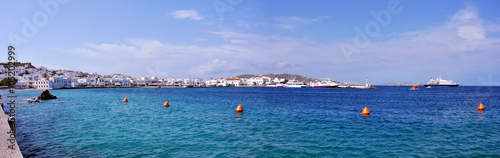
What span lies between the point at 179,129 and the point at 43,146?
29.2 ft

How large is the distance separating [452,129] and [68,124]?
108 feet

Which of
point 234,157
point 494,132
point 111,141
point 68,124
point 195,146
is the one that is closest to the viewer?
point 234,157

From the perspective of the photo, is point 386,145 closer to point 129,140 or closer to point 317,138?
point 317,138

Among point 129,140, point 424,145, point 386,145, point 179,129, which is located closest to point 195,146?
point 129,140

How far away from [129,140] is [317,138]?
12.4m

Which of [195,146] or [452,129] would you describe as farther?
[452,129]

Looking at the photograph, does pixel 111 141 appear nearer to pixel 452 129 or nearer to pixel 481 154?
pixel 481 154

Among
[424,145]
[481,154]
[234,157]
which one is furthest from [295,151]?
[481,154]

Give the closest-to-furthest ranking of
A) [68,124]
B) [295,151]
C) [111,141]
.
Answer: [295,151] → [111,141] → [68,124]

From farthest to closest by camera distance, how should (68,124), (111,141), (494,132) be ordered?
(68,124) → (494,132) → (111,141)

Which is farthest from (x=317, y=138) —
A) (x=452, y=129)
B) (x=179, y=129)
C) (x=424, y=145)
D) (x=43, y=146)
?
(x=43, y=146)

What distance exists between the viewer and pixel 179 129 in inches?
893

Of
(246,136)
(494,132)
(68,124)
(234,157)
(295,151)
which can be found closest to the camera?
(234,157)

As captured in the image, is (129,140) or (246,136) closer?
(129,140)
